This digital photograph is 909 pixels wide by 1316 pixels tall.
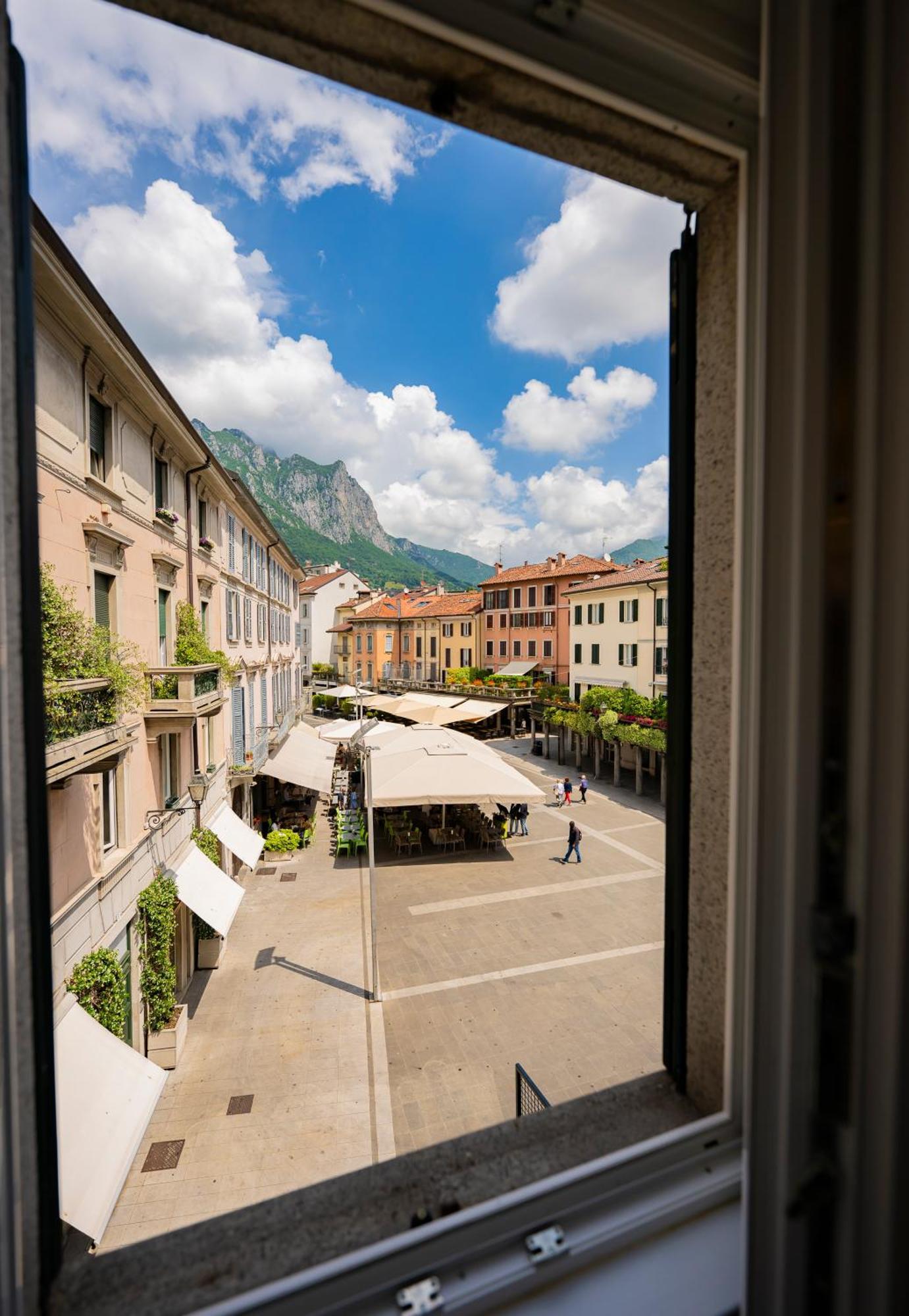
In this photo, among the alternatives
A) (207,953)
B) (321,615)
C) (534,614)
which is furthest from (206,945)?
(321,615)

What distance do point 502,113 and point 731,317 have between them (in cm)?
69

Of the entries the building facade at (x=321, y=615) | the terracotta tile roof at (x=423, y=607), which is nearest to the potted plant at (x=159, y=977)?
the terracotta tile roof at (x=423, y=607)

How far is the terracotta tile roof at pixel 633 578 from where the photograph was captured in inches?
876

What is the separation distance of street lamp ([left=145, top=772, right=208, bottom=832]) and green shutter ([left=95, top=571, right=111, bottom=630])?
281 centimetres

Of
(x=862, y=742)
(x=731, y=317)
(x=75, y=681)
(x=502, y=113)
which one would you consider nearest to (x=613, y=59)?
(x=502, y=113)

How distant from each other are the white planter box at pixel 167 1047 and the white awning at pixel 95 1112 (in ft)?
6.92

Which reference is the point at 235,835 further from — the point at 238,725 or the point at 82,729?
the point at 82,729

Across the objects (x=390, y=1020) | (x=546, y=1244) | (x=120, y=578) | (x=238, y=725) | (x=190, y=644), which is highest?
(x=120, y=578)

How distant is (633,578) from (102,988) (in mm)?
21458

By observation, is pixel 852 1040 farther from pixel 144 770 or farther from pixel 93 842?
pixel 144 770

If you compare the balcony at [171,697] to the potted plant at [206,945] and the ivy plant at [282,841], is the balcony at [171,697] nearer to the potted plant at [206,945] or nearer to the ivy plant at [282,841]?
the potted plant at [206,945]

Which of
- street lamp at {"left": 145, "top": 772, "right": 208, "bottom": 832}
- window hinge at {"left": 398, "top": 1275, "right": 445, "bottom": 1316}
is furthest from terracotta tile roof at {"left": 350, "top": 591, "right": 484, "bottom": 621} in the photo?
window hinge at {"left": 398, "top": 1275, "right": 445, "bottom": 1316}

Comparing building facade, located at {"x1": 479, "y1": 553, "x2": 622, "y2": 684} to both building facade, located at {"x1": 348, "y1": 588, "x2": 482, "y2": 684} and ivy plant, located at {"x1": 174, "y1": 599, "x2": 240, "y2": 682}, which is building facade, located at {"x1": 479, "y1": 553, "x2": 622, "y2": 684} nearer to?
building facade, located at {"x1": 348, "y1": 588, "x2": 482, "y2": 684}

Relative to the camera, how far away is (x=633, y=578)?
23.6 metres
